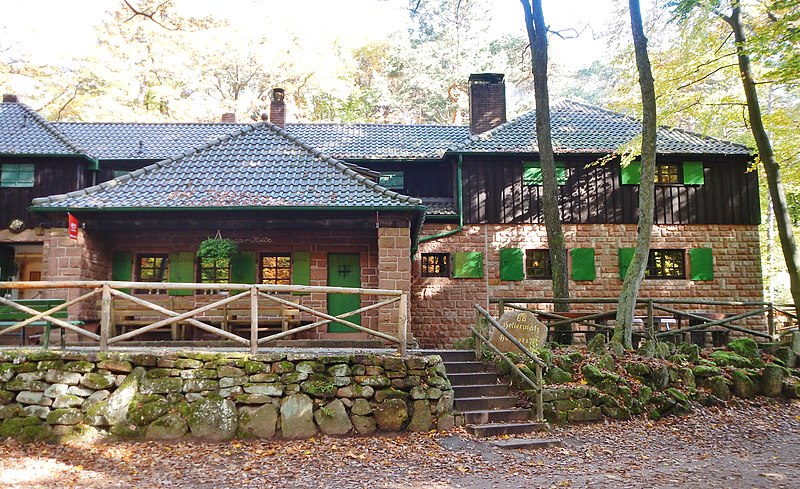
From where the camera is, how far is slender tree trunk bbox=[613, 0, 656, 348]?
995 centimetres

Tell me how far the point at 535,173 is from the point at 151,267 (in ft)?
34.9

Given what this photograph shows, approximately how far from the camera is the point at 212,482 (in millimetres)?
5352

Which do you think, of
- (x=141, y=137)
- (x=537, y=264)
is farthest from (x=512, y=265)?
(x=141, y=137)

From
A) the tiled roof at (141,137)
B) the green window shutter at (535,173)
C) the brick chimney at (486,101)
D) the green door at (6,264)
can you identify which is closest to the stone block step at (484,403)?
the green window shutter at (535,173)

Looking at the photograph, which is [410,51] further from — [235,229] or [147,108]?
[235,229]

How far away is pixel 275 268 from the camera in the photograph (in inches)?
473

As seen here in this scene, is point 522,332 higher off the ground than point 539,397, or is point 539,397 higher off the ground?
point 522,332

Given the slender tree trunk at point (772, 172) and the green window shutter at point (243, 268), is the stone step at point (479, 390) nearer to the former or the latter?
the green window shutter at point (243, 268)

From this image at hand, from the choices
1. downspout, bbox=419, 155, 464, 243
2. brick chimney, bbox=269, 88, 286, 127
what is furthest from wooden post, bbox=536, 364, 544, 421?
brick chimney, bbox=269, 88, 286, 127

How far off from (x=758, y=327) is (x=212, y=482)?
618 inches

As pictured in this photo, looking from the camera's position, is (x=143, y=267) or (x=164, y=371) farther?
(x=143, y=267)

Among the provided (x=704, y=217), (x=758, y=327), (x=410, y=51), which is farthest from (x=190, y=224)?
(x=410, y=51)

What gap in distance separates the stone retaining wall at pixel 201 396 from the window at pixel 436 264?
325 inches

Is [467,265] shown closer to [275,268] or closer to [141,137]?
[275,268]
